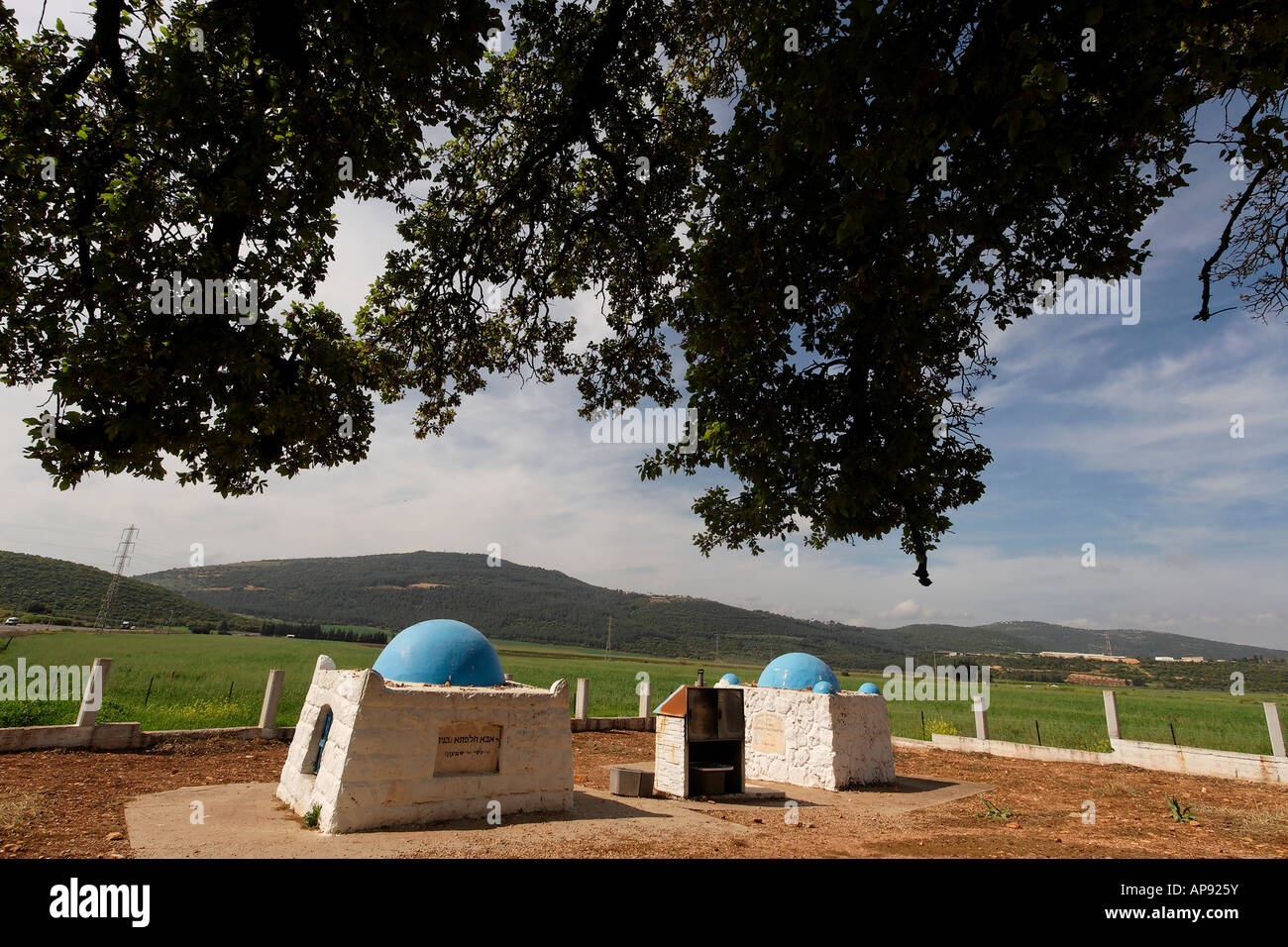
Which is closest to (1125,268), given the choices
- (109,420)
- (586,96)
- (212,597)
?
(586,96)

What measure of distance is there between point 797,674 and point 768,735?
1.78m

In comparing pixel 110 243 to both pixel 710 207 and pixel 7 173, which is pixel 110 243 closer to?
pixel 7 173

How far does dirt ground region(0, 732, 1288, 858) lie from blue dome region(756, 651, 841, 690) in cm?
260

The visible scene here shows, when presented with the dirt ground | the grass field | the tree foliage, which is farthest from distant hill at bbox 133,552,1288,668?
the tree foliage

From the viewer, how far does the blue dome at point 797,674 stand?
16.4 meters

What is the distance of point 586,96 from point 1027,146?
270 inches

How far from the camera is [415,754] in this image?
905cm

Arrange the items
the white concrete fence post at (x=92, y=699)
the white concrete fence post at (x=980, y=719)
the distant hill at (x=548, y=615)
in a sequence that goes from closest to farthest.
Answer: the white concrete fence post at (x=92, y=699) → the white concrete fence post at (x=980, y=719) → the distant hill at (x=548, y=615)

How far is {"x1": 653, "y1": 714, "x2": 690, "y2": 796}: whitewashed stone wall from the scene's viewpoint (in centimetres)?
1290

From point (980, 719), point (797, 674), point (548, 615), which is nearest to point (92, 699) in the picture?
point (797, 674)

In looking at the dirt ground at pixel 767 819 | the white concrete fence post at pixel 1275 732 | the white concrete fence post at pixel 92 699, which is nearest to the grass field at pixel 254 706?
the white concrete fence post at pixel 92 699

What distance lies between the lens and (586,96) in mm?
10297

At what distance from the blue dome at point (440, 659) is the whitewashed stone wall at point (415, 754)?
0.39 meters

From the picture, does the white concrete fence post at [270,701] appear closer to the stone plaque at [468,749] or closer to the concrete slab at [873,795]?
the stone plaque at [468,749]
